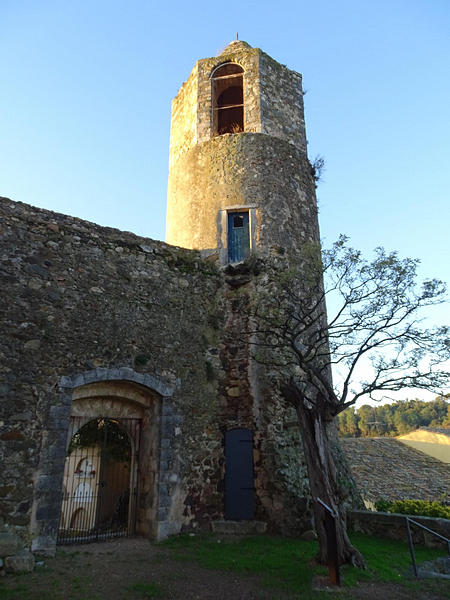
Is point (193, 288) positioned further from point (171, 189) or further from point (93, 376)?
point (171, 189)

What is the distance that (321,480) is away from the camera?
6.88 metres

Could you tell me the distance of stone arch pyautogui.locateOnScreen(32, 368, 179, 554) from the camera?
6.98m

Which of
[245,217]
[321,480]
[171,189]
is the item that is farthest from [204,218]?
[321,480]

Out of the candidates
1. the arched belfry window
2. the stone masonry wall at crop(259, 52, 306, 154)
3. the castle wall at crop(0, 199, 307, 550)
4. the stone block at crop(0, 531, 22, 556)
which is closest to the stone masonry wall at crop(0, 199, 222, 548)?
the castle wall at crop(0, 199, 307, 550)

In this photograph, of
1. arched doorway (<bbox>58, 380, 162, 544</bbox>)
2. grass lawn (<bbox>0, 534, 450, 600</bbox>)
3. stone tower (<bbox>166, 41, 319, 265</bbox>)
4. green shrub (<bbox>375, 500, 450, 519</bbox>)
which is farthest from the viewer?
stone tower (<bbox>166, 41, 319, 265</bbox>)

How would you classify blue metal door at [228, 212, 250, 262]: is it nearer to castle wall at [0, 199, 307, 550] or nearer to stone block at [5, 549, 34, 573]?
castle wall at [0, 199, 307, 550]

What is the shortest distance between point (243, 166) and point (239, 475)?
828 cm

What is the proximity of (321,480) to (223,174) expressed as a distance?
8643 millimetres

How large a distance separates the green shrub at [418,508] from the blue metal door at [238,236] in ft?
23.6

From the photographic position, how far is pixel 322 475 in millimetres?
6902

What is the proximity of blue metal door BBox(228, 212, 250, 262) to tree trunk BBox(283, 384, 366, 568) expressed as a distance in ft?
15.3

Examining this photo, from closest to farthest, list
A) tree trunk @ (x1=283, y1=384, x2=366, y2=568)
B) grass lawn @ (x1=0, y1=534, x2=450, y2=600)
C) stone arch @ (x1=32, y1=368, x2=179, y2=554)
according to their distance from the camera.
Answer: grass lawn @ (x1=0, y1=534, x2=450, y2=600) < tree trunk @ (x1=283, y1=384, x2=366, y2=568) < stone arch @ (x1=32, y1=368, x2=179, y2=554)

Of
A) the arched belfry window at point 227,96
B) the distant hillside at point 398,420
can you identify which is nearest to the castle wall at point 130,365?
the arched belfry window at point 227,96

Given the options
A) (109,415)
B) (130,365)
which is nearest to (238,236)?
(130,365)
